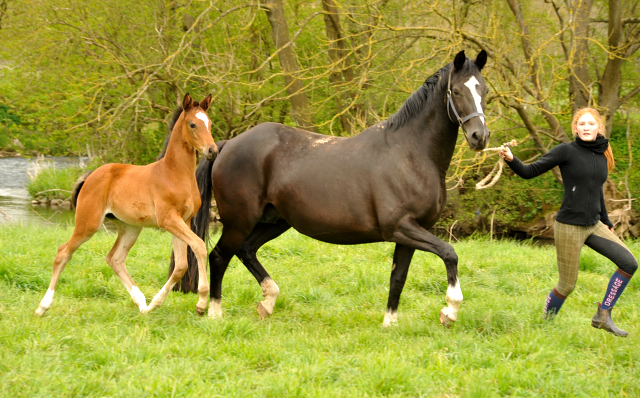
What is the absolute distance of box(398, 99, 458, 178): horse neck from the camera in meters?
4.30

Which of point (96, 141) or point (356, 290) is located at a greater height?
point (356, 290)

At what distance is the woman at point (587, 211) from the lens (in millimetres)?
4023

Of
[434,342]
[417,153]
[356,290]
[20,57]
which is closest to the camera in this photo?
[434,342]

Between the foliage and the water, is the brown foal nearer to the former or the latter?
the foliage

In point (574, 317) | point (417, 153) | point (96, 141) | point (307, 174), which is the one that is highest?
point (417, 153)

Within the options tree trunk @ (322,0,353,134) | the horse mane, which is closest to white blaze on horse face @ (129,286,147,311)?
the horse mane

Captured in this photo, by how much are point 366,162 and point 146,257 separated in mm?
3692

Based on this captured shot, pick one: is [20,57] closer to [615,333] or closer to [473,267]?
[473,267]

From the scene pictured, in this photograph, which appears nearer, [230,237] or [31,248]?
[230,237]

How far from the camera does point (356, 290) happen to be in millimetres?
5695

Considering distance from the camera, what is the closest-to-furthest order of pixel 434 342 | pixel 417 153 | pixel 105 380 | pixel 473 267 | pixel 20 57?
1. pixel 105 380
2. pixel 434 342
3. pixel 417 153
4. pixel 473 267
5. pixel 20 57

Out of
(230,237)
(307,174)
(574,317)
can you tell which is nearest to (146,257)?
(230,237)

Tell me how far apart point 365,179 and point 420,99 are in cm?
79

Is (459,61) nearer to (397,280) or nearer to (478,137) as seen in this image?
(478,137)
